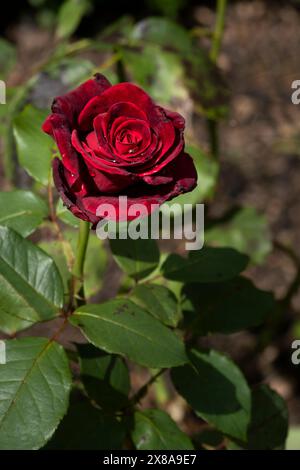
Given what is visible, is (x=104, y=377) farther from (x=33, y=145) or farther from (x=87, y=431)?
(x=33, y=145)

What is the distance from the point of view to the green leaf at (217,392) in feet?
3.52

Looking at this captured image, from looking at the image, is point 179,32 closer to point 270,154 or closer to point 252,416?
point 252,416

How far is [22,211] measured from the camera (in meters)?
1.10

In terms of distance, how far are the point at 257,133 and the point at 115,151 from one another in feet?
7.43

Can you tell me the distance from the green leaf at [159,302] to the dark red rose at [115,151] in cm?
27

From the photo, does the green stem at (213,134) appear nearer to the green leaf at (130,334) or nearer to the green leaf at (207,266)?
the green leaf at (207,266)

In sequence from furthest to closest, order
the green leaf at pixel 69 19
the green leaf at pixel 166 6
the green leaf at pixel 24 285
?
the green leaf at pixel 166 6, the green leaf at pixel 69 19, the green leaf at pixel 24 285

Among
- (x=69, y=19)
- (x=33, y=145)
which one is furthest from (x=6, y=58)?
(x=33, y=145)

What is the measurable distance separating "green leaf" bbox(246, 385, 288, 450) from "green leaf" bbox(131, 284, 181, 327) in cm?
29

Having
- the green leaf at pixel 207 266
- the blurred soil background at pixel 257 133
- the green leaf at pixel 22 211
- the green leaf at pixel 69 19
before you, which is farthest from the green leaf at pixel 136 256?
the green leaf at pixel 69 19

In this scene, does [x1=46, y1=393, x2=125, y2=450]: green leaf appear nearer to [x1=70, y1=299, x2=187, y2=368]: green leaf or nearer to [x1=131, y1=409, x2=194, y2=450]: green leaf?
[x1=131, y1=409, x2=194, y2=450]: green leaf

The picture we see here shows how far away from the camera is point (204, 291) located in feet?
4.06

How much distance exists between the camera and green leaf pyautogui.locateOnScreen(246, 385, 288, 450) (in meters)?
1.22

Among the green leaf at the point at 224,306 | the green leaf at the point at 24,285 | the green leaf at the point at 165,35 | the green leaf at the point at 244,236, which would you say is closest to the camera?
the green leaf at the point at 24,285
